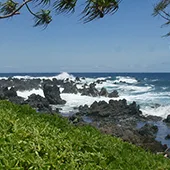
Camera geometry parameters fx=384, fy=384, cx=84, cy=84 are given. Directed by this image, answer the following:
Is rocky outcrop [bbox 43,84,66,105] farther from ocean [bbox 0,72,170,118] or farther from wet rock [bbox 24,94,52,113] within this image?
wet rock [bbox 24,94,52,113]

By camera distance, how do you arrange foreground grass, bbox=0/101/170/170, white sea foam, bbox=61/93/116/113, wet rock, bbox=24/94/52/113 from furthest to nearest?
white sea foam, bbox=61/93/116/113 → wet rock, bbox=24/94/52/113 → foreground grass, bbox=0/101/170/170

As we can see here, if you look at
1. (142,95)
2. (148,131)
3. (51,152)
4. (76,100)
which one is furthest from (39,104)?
(51,152)

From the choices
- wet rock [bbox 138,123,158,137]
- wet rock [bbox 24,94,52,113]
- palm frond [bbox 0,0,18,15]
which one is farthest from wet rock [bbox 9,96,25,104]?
palm frond [bbox 0,0,18,15]

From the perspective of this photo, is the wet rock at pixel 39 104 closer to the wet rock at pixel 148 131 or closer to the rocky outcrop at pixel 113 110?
the rocky outcrop at pixel 113 110

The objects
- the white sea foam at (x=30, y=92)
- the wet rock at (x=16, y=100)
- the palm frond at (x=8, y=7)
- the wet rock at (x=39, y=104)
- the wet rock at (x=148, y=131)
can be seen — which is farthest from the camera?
the white sea foam at (x=30, y=92)

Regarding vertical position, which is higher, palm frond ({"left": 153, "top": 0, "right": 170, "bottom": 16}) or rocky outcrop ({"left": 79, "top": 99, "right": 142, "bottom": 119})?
palm frond ({"left": 153, "top": 0, "right": 170, "bottom": 16})

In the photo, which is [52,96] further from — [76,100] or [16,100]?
[76,100]

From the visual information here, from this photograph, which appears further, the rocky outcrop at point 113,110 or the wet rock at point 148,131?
the rocky outcrop at point 113,110

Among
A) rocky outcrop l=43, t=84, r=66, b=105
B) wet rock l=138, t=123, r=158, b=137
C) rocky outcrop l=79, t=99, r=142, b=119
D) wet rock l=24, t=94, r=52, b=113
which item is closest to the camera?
wet rock l=138, t=123, r=158, b=137

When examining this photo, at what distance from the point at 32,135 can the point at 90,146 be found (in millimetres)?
716

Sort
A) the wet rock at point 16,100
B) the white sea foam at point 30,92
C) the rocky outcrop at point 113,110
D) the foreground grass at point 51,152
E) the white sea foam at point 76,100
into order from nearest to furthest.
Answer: the foreground grass at point 51,152, the rocky outcrop at point 113,110, the wet rock at point 16,100, the white sea foam at point 76,100, the white sea foam at point 30,92

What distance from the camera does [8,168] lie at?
270cm

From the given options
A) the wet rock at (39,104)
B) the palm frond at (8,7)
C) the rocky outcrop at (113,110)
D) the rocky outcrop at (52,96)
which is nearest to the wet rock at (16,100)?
the wet rock at (39,104)

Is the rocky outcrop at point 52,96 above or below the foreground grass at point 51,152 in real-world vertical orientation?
below
